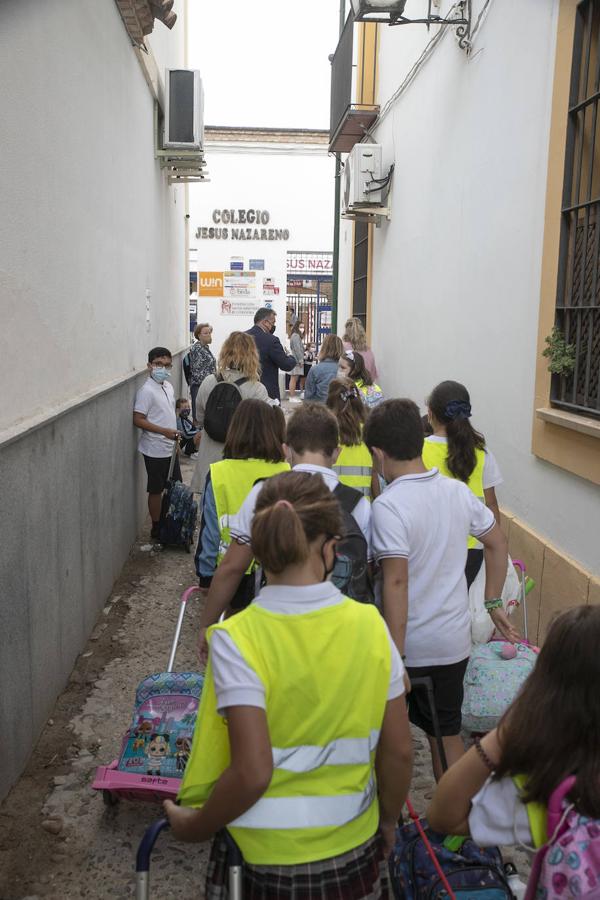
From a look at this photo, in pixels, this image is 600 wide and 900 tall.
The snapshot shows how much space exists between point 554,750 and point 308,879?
64 centimetres

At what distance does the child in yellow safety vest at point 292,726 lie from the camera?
173 cm

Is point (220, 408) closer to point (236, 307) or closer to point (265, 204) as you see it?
point (236, 307)

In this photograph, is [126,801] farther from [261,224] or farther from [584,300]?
[261,224]

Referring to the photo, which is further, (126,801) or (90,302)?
(90,302)

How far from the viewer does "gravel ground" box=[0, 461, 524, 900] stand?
3102 mm

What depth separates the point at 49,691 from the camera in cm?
429

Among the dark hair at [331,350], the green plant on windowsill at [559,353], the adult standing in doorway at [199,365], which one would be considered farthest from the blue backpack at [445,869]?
the adult standing in doorway at [199,365]

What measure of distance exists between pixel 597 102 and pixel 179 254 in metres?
11.4

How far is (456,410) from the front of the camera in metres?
3.87

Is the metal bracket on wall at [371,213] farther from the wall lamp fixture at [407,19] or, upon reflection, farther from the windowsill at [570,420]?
the windowsill at [570,420]

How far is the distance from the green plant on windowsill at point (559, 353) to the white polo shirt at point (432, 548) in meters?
1.81

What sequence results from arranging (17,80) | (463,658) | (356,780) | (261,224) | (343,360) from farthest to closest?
(261,224) < (343,360) < (17,80) < (463,658) < (356,780)

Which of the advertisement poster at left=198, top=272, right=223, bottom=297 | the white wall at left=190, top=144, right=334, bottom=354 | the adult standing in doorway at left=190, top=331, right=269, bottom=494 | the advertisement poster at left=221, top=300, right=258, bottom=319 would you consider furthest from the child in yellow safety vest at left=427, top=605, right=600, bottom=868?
the advertisement poster at left=198, top=272, right=223, bottom=297

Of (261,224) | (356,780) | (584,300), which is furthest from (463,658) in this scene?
(261,224)
